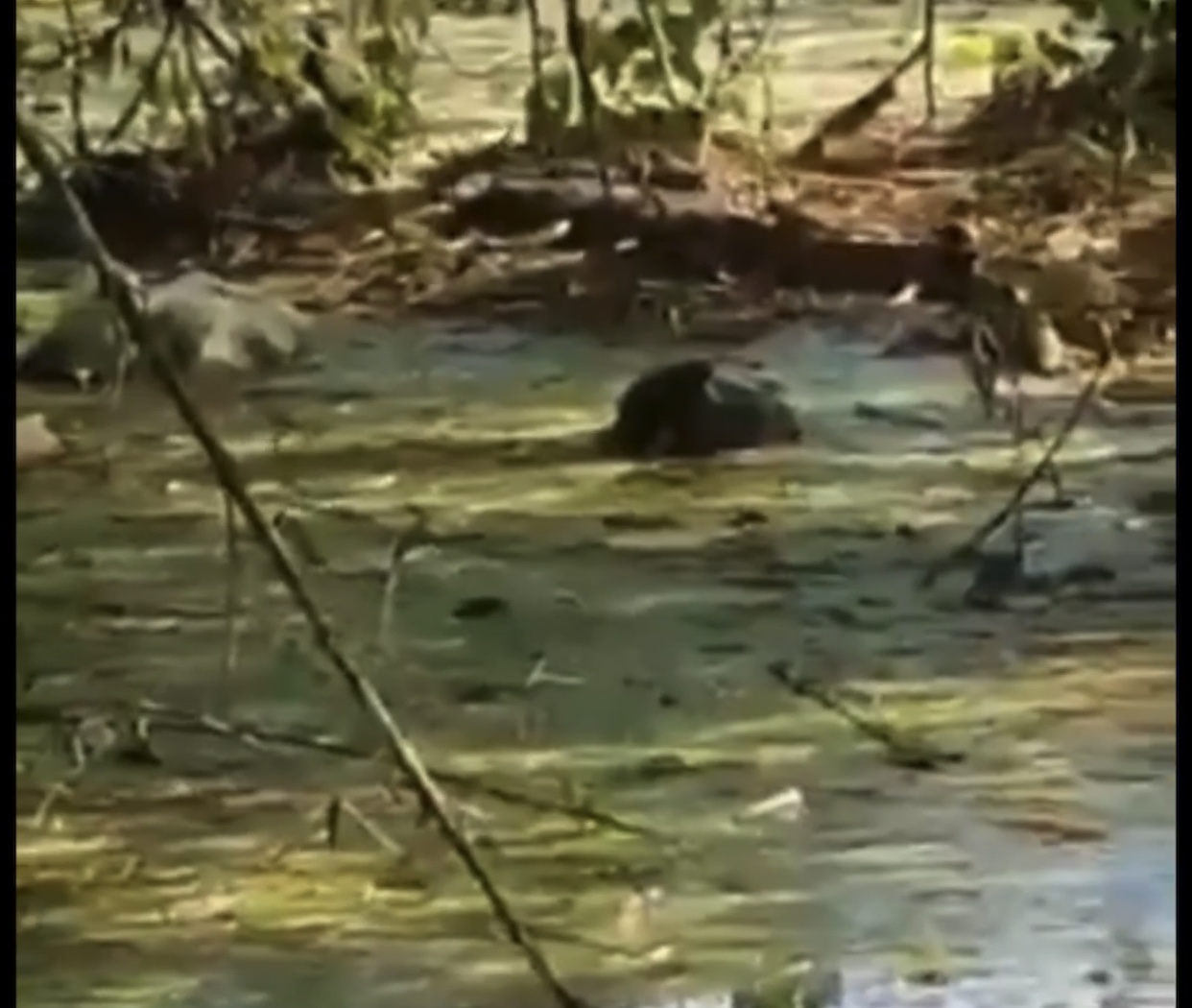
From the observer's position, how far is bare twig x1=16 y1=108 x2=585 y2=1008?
50.9 inches

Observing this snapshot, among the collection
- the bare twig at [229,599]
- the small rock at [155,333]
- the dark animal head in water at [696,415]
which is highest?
the small rock at [155,333]

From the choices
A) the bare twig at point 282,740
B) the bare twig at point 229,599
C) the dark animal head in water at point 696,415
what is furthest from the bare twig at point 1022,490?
the bare twig at point 229,599

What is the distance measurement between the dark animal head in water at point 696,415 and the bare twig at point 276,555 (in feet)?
0.66

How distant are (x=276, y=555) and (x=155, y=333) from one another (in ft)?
0.50

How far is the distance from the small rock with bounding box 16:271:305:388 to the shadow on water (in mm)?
30

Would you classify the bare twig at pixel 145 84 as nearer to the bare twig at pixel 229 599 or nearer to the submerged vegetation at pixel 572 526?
the submerged vegetation at pixel 572 526

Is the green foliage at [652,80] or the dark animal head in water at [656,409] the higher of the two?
the green foliage at [652,80]

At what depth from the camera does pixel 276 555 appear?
4.27ft

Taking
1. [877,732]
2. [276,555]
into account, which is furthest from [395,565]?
[877,732]

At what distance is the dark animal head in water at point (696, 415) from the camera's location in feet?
4.32

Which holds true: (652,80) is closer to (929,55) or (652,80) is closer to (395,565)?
(929,55)

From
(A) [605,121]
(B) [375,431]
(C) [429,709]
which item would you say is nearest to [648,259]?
(A) [605,121]

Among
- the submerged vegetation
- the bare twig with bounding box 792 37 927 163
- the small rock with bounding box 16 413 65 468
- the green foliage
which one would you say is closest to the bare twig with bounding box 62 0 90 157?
the submerged vegetation
